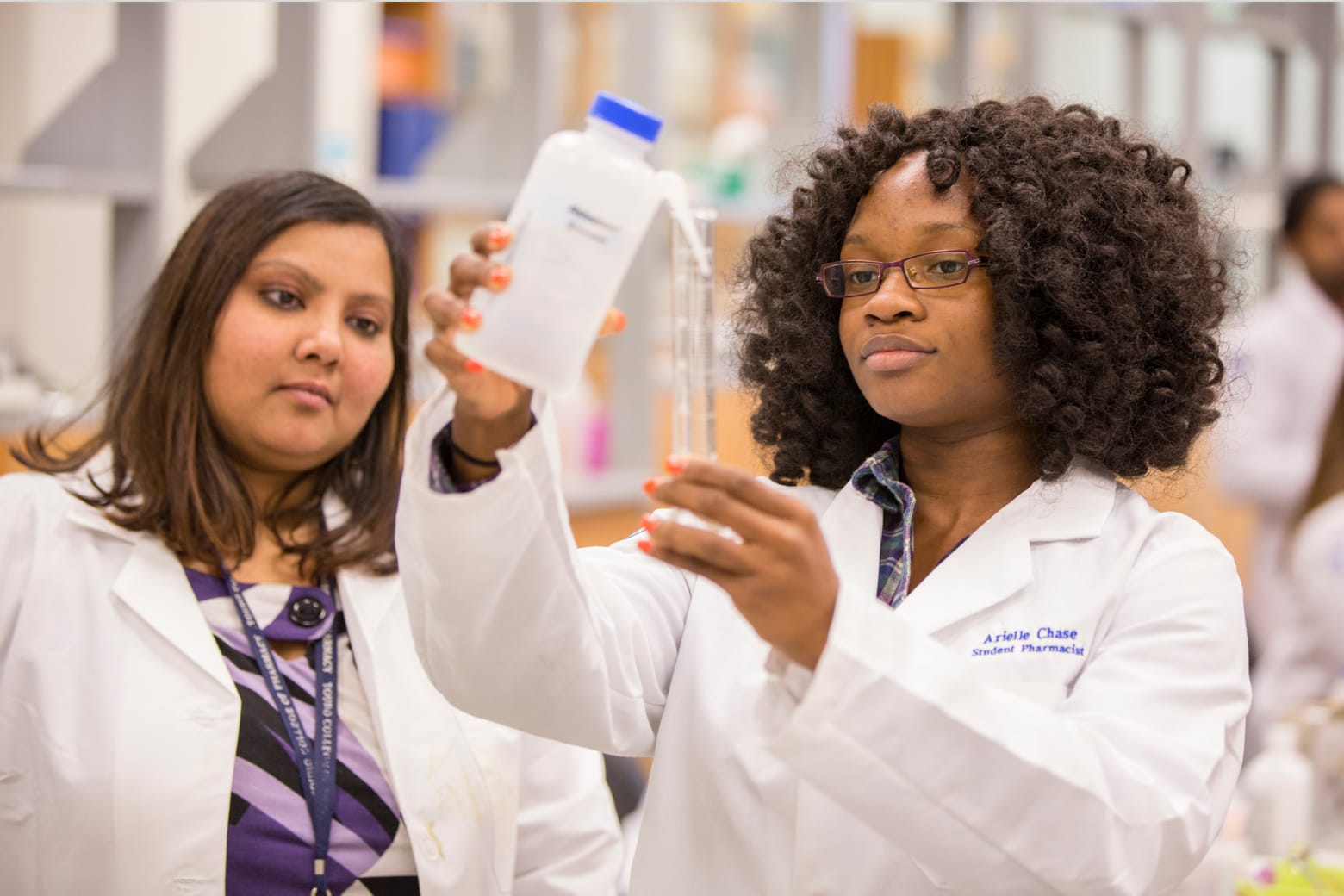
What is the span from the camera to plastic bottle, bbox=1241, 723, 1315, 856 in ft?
6.53

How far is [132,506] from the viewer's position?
5.77 ft

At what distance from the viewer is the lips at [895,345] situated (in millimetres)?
1287

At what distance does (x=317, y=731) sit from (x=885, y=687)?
0.86 m

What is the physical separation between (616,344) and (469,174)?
55 centimetres

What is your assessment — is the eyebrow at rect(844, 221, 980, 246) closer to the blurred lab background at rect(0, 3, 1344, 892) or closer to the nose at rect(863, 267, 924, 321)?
the nose at rect(863, 267, 924, 321)

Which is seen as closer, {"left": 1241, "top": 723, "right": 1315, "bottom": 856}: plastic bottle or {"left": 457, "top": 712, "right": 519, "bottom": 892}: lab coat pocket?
{"left": 457, "top": 712, "right": 519, "bottom": 892}: lab coat pocket

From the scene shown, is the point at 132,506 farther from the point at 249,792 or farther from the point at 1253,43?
the point at 1253,43

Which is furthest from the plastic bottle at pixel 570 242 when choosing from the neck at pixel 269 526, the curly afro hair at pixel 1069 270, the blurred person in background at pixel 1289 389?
the blurred person in background at pixel 1289 389

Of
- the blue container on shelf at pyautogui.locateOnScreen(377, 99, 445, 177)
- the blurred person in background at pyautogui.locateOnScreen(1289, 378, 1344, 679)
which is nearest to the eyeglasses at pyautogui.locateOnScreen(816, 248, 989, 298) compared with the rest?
the blurred person in background at pyautogui.locateOnScreen(1289, 378, 1344, 679)

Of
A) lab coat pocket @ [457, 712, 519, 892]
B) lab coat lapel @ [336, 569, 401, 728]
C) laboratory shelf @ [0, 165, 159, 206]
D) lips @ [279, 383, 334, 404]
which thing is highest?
laboratory shelf @ [0, 165, 159, 206]

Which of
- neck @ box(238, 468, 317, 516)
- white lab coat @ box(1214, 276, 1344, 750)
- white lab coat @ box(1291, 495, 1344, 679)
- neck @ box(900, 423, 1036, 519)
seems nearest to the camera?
neck @ box(900, 423, 1036, 519)

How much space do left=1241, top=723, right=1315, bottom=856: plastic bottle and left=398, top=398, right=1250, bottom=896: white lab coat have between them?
849 millimetres

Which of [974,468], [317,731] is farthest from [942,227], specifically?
[317,731]

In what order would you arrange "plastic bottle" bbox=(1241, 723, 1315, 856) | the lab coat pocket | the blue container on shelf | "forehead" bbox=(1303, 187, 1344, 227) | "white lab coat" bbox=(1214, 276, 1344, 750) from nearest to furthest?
the lab coat pocket
"plastic bottle" bbox=(1241, 723, 1315, 856)
the blue container on shelf
"white lab coat" bbox=(1214, 276, 1344, 750)
"forehead" bbox=(1303, 187, 1344, 227)
